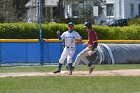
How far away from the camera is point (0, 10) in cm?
4444

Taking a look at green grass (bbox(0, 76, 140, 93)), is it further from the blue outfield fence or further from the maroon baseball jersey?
the blue outfield fence

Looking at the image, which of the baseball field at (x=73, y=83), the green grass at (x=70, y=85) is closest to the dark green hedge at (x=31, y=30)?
the baseball field at (x=73, y=83)

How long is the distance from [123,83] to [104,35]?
58.2 ft

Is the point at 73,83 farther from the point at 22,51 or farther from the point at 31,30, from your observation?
the point at 31,30

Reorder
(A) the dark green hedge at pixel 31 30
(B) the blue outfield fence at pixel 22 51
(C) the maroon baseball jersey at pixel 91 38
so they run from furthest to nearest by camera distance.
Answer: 1. (A) the dark green hedge at pixel 31 30
2. (B) the blue outfield fence at pixel 22 51
3. (C) the maroon baseball jersey at pixel 91 38

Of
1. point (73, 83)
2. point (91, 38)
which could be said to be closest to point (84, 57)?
point (91, 38)

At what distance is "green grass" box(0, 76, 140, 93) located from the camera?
1359cm

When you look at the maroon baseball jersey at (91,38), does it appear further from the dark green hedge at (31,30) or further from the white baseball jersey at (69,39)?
the dark green hedge at (31,30)

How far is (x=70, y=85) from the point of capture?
576 inches

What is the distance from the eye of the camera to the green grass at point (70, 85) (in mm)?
13586

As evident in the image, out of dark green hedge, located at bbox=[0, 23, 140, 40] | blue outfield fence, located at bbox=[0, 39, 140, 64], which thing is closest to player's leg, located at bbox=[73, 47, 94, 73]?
blue outfield fence, located at bbox=[0, 39, 140, 64]

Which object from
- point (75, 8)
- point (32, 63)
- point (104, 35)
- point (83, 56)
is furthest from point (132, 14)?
point (83, 56)

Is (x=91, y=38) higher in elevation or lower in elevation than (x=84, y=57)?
higher

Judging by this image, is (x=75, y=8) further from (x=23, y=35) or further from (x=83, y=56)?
(x=83, y=56)
